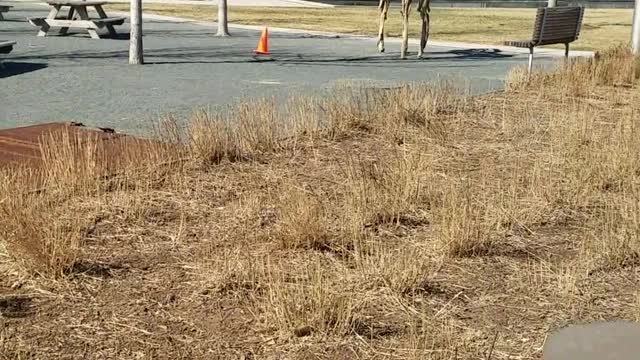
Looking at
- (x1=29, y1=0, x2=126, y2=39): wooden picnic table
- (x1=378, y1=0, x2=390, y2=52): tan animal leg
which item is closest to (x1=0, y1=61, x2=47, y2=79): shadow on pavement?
(x1=29, y1=0, x2=126, y2=39): wooden picnic table

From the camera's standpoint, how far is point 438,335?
147 inches

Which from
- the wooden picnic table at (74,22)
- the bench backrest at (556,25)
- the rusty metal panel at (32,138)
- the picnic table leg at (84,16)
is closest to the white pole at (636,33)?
the bench backrest at (556,25)

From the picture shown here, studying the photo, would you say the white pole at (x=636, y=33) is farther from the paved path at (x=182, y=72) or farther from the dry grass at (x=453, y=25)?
the dry grass at (x=453, y=25)

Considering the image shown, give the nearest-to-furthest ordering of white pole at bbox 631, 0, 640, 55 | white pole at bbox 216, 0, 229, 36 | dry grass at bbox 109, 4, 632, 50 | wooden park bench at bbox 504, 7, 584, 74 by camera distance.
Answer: wooden park bench at bbox 504, 7, 584, 74 < white pole at bbox 631, 0, 640, 55 < white pole at bbox 216, 0, 229, 36 < dry grass at bbox 109, 4, 632, 50

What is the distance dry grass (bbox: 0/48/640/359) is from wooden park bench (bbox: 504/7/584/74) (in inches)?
229

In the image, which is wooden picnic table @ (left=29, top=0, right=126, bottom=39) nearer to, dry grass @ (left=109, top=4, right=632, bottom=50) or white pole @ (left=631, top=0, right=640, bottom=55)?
dry grass @ (left=109, top=4, right=632, bottom=50)

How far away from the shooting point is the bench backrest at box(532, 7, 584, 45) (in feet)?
44.9

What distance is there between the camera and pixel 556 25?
1415cm

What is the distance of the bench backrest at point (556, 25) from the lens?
44.9ft

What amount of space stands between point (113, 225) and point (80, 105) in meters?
5.18

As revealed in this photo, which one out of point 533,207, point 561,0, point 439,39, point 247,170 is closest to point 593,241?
point 533,207

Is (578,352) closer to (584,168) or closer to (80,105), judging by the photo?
(584,168)

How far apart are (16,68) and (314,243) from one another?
32.9 feet

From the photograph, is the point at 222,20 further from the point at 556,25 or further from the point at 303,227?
the point at 303,227
